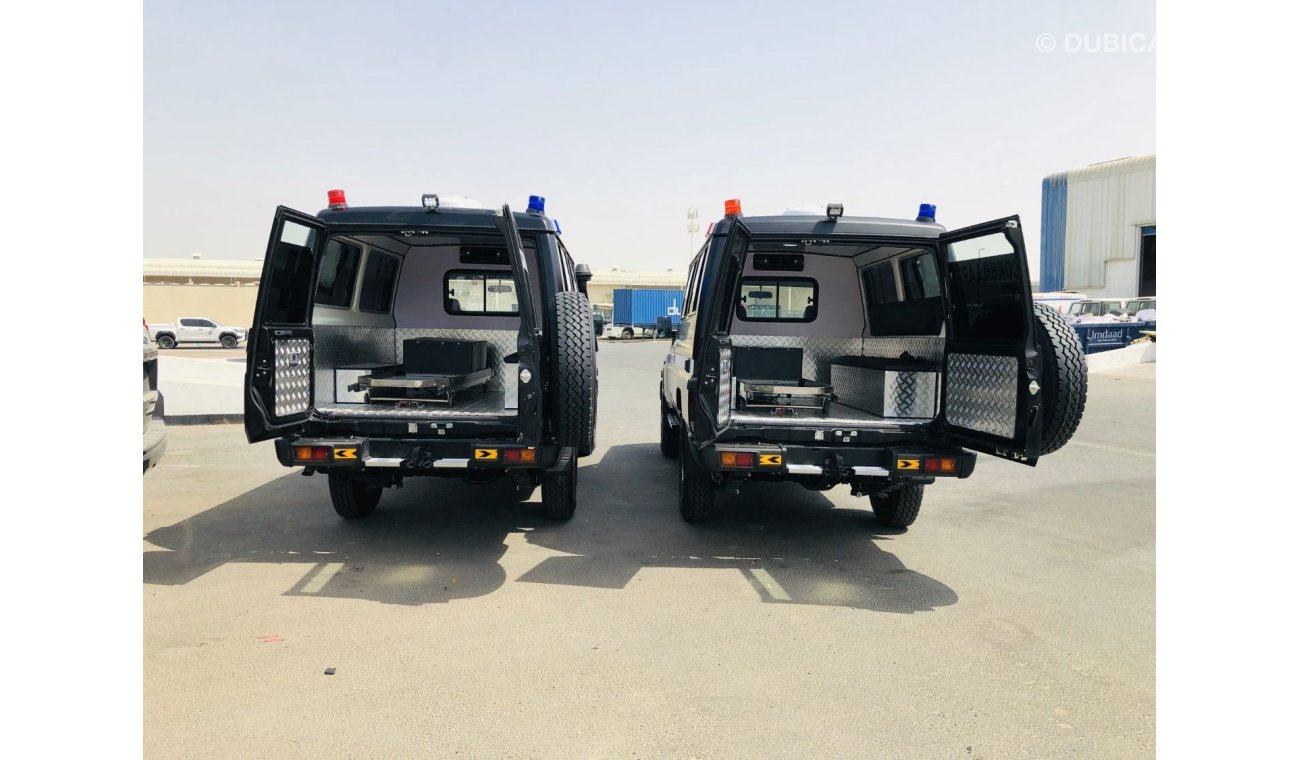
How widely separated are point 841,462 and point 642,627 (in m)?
1.73

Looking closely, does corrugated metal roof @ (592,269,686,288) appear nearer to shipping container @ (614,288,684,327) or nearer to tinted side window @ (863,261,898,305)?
shipping container @ (614,288,684,327)

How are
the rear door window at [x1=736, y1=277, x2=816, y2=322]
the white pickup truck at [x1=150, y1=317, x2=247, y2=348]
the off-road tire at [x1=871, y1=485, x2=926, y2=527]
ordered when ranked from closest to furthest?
the off-road tire at [x1=871, y1=485, x2=926, y2=527] → the rear door window at [x1=736, y1=277, x2=816, y2=322] → the white pickup truck at [x1=150, y1=317, x2=247, y2=348]

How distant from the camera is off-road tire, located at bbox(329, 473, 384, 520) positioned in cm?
583

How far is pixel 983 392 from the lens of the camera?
16.3 feet

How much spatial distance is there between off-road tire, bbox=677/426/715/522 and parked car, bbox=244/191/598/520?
2.57 feet

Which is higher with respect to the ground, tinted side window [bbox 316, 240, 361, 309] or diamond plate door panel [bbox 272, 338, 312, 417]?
tinted side window [bbox 316, 240, 361, 309]

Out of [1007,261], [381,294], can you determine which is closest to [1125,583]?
[1007,261]

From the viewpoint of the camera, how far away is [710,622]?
4.13 metres

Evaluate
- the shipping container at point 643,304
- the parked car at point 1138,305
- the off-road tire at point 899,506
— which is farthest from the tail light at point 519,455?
the shipping container at point 643,304

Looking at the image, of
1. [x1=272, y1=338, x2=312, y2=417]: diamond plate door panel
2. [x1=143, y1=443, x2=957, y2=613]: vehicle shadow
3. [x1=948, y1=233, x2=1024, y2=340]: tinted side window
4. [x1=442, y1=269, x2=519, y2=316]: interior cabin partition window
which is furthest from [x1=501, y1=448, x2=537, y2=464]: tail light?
[x1=948, y1=233, x2=1024, y2=340]: tinted side window

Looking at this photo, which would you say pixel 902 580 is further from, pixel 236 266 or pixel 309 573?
pixel 236 266

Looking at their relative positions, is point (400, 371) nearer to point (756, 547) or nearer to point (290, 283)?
point (290, 283)

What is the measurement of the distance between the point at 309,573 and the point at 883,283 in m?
4.94

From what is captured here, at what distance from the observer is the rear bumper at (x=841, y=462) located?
4.88m
